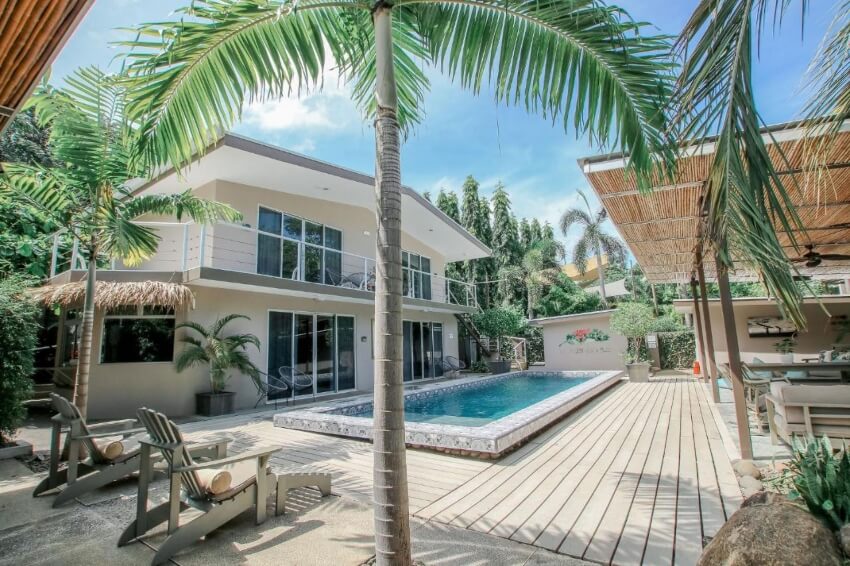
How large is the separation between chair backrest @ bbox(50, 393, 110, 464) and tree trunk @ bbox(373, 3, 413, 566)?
3561mm

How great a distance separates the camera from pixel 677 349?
706 inches

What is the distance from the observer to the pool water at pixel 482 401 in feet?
31.3

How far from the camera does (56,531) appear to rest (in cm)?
331

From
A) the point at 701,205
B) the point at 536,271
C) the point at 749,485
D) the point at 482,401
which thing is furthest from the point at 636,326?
the point at 536,271

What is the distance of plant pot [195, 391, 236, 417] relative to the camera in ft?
29.3

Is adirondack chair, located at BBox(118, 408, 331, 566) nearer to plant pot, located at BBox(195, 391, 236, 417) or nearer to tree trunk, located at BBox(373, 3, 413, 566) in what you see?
tree trunk, located at BBox(373, 3, 413, 566)

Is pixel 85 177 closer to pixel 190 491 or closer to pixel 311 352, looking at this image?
pixel 190 491

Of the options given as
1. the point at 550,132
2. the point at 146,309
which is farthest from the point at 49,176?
the point at 550,132

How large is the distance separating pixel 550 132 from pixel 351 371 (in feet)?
35.9

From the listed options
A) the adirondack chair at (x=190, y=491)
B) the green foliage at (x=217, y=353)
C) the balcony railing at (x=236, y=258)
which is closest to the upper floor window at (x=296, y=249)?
the balcony railing at (x=236, y=258)

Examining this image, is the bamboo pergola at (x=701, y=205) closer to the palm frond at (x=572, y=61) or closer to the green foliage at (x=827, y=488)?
the palm frond at (x=572, y=61)

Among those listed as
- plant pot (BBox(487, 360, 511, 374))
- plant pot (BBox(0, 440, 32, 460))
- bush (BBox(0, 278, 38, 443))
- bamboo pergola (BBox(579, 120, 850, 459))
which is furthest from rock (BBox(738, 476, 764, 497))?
plant pot (BBox(487, 360, 511, 374))

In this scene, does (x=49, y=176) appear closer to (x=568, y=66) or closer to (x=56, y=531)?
(x=56, y=531)

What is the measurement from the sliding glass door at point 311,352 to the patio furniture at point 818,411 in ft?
30.0
